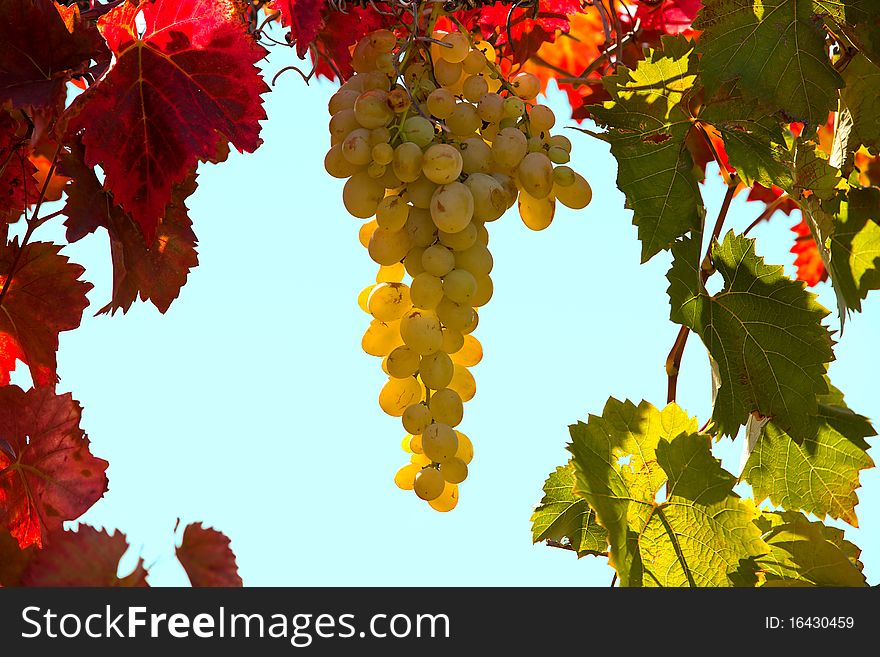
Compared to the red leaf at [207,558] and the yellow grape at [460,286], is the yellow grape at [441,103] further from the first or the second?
the red leaf at [207,558]

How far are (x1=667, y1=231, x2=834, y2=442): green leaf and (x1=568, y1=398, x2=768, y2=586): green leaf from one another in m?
0.06

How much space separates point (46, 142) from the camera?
2.97ft

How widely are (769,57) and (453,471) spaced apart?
46 centimetres

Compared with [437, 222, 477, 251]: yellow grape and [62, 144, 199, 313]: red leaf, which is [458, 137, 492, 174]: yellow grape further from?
[62, 144, 199, 313]: red leaf

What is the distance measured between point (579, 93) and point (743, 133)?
0.41 metres

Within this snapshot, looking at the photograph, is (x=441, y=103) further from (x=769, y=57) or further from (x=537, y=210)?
(x=769, y=57)

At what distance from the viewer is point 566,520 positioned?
3.19ft

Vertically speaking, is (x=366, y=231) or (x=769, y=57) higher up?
(x=769, y=57)

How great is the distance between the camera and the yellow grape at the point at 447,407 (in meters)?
0.79

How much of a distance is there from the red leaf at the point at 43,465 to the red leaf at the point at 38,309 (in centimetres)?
5

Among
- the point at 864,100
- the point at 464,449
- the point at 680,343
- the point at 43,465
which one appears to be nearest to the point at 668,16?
the point at 864,100

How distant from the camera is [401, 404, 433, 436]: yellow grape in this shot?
0.78 metres
